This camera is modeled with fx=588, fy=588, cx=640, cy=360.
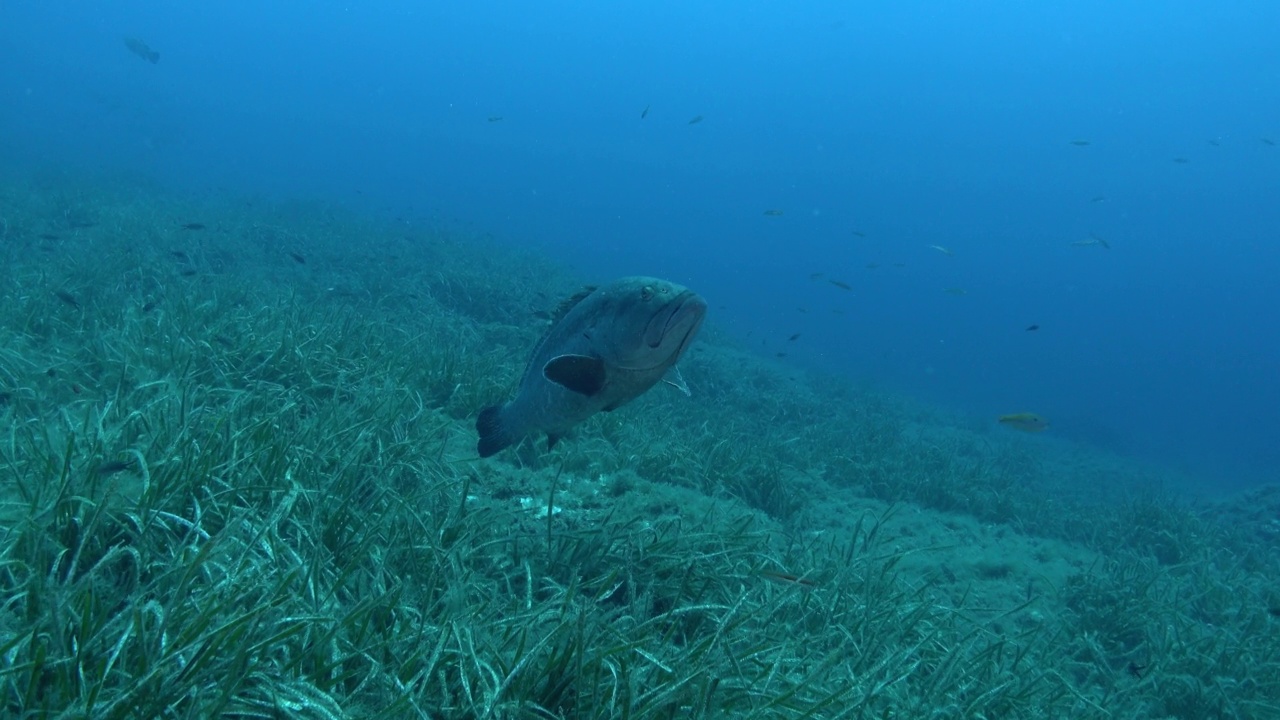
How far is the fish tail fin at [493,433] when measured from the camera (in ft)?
10.8

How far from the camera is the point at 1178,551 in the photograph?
8.35 m

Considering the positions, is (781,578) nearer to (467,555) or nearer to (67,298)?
(467,555)

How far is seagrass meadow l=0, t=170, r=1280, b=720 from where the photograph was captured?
1.74m

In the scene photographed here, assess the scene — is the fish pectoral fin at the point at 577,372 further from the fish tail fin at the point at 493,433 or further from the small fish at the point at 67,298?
the small fish at the point at 67,298

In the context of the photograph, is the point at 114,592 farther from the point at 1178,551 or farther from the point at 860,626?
the point at 1178,551

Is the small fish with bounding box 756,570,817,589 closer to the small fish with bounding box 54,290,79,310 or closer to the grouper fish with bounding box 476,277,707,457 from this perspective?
the grouper fish with bounding box 476,277,707,457

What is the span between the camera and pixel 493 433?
3328mm

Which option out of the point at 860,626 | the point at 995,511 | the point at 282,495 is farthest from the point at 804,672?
the point at 995,511

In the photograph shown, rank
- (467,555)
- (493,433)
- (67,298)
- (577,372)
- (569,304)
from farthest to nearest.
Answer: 1. (67,298)
2. (493,433)
3. (569,304)
4. (467,555)
5. (577,372)

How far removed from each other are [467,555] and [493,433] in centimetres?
77

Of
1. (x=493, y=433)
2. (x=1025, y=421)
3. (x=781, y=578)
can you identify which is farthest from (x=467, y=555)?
(x=1025, y=421)

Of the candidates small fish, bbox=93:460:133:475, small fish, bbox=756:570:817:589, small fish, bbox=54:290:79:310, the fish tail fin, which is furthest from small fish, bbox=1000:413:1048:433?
small fish, bbox=54:290:79:310

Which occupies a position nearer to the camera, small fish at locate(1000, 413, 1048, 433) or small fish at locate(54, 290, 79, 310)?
small fish at locate(54, 290, 79, 310)

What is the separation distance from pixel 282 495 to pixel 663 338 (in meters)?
1.92
